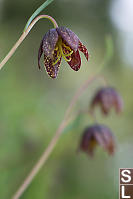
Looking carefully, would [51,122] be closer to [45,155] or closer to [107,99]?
[107,99]

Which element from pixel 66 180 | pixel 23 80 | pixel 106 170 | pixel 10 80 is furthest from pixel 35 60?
pixel 66 180

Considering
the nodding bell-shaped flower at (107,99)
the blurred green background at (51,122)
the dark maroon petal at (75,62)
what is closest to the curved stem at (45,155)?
the blurred green background at (51,122)

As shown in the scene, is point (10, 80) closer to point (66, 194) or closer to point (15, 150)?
point (15, 150)

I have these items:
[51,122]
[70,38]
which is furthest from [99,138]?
[51,122]

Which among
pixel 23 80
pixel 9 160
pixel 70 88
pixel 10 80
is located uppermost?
pixel 70 88

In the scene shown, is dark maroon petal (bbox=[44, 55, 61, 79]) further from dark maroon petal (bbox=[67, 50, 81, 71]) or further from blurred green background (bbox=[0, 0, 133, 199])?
blurred green background (bbox=[0, 0, 133, 199])

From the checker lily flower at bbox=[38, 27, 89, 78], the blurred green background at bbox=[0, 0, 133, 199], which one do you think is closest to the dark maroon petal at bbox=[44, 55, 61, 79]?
the checker lily flower at bbox=[38, 27, 89, 78]
